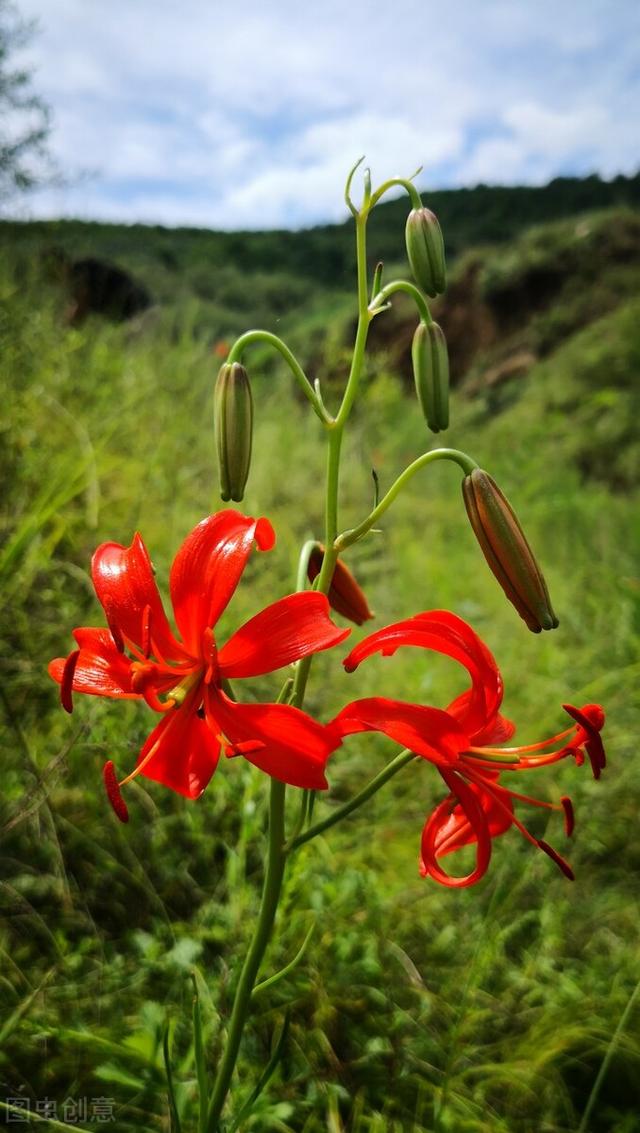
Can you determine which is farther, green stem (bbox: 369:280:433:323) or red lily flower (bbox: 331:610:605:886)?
green stem (bbox: 369:280:433:323)

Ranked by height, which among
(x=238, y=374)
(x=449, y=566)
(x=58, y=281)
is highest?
(x=58, y=281)

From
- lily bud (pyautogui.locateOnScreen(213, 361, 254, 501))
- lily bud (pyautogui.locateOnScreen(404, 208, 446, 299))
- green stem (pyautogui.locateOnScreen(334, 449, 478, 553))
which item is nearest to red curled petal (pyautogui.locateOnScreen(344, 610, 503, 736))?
green stem (pyautogui.locateOnScreen(334, 449, 478, 553))

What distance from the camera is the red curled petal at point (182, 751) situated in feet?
2.00

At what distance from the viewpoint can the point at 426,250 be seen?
745mm

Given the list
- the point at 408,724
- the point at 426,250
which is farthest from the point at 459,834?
the point at 426,250

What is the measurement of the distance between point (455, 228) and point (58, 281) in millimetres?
10250

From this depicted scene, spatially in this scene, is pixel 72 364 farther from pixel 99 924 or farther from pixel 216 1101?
pixel 216 1101

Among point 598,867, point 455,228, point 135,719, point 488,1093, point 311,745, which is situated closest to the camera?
point 311,745

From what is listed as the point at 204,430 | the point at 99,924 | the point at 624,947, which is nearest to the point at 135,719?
the point at 99,924

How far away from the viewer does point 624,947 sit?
4.27ft

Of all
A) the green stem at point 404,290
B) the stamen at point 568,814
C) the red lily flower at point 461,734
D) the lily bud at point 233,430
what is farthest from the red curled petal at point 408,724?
the green stem at point 404,290

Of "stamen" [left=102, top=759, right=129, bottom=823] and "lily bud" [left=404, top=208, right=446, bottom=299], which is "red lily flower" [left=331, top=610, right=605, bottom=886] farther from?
"lily bud" [left=404, top=208, right=446, bottom=299]

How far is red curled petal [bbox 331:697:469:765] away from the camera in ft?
1.82

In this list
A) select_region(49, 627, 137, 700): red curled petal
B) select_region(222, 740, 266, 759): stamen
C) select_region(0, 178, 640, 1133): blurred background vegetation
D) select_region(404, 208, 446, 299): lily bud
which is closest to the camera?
select_region(222, 740, 266, 759): stamen
